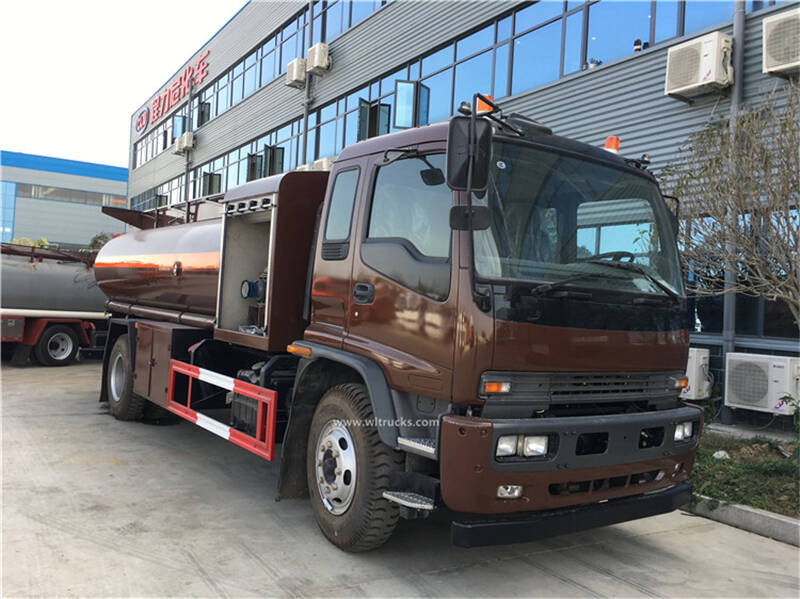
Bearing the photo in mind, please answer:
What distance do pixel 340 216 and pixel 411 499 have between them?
201 cm

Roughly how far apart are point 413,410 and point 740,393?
576 cm

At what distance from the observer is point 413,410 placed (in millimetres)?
3643

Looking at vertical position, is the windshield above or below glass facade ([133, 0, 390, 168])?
below

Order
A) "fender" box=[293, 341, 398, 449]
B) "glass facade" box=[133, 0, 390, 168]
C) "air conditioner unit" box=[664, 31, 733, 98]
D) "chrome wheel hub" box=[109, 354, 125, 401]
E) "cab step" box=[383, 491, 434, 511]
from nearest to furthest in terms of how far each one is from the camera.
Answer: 1. "cab step" box=[383, 491, 434, 511]
2. "fender" box=[293, 341, 398, 449]
3. "chrome wheel hub" box=[109, 354, 125, 401]
4. "air conditioner unit" box=[664, 31, 733, 98]
5. "glass facade" box=[133, 0, 390, 168]

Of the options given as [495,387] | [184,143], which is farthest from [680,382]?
[184,143]

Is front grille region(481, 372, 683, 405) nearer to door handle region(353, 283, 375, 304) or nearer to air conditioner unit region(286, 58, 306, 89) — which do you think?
door handle region(353, 283, 375, 304)

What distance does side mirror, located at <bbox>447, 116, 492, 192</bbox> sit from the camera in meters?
3.27

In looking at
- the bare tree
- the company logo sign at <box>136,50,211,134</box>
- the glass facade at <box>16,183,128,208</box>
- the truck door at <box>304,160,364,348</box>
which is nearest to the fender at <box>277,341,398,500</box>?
the truck door at <box>304,160,364,348</box>

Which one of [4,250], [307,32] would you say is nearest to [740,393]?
[4,250]

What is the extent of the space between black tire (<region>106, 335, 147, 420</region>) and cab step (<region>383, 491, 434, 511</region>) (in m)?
5.01

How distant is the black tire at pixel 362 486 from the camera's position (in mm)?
3730

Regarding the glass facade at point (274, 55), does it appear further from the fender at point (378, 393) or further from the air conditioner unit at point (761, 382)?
the fender at point (378, 393)

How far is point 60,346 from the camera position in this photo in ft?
45.0

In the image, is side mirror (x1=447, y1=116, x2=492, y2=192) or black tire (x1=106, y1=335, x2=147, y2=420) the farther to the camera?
black tire (x1=106, y1=335, x2=147, y2=420)
